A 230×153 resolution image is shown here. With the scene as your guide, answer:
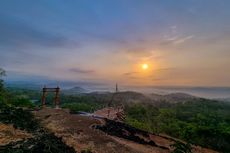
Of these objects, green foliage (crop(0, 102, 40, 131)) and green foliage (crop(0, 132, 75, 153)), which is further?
green foliage (crop(0, 102, 40, 131))

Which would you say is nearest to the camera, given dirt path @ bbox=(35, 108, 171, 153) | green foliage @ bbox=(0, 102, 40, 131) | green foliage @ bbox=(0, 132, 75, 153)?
green foliage @ bbox=(0, 132, 75, 153)

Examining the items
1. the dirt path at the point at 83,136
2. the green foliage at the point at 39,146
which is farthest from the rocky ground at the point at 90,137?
the green foliage at the point at 39,146

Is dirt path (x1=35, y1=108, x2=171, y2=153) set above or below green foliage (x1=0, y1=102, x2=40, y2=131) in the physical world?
below

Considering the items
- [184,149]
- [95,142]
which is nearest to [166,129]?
[95,142]

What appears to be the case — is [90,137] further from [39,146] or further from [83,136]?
[39,146]

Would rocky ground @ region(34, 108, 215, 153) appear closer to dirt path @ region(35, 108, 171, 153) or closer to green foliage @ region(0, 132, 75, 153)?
dirt path @ region(35, 108, 171, 153)

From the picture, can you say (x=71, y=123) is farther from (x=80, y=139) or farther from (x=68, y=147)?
(x=68, y=147)

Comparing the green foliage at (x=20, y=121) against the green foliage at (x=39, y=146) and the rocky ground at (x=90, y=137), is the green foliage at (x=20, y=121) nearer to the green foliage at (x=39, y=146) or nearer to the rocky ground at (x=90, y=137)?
the rocky ground at (x=90, y=137)

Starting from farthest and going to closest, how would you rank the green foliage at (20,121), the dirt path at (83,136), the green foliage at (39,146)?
the green foliage at (20,121)
the dirt path at (83,136)
the green foliage at (39,146)

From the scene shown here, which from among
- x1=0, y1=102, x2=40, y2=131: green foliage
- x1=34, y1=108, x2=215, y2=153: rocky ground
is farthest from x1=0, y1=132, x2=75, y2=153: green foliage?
x1=0, y1=102, x2=40, y2=131: green foliage

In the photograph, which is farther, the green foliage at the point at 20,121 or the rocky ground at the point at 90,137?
the green foliage at the point at 20,121

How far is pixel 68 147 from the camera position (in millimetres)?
12383

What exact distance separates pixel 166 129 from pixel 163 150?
24.4m

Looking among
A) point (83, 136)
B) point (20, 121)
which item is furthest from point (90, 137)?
point (20, 121)
